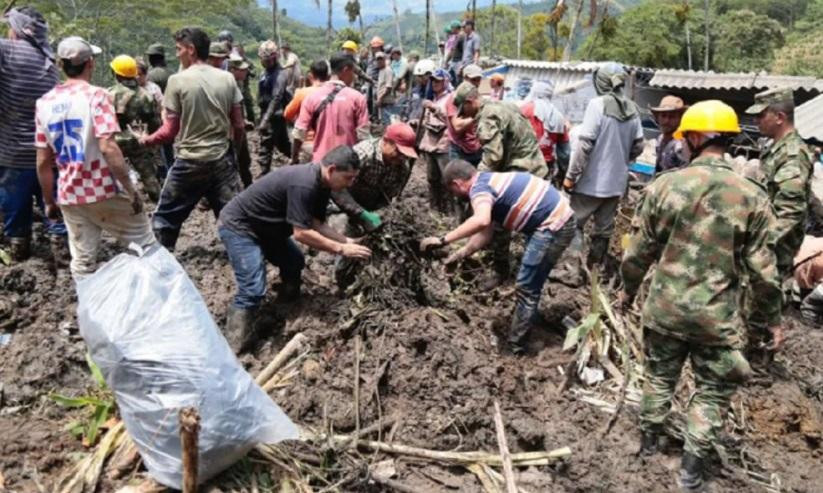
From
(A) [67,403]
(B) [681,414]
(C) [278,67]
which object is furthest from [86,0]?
(B) [681,414]

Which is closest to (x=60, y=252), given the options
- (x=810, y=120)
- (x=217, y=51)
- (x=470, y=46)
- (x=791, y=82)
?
(x=217, y=51)

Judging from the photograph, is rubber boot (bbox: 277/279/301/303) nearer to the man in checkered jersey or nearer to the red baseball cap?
the man in checkered jersey

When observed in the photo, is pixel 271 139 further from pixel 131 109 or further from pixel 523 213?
pixel 523 213

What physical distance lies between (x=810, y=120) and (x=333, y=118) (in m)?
8.84

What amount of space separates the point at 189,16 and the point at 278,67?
17829mm

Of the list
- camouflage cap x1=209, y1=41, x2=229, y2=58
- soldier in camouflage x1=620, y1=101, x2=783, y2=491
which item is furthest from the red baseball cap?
camouflage cap x1=209, y1=41, x2=229, y2=58

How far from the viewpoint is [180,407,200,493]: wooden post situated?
2.49 metres

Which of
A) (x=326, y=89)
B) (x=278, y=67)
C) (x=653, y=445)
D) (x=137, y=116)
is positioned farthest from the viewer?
(x=278, y=67)

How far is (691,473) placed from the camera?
3.46 metres

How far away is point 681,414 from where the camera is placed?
4133 mm

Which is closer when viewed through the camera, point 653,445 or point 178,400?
point 178,400

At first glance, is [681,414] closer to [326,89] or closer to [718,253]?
[718,253]

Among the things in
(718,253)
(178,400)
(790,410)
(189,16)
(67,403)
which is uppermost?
(189,16)

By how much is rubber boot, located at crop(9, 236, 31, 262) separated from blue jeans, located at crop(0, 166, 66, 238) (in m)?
0.04
